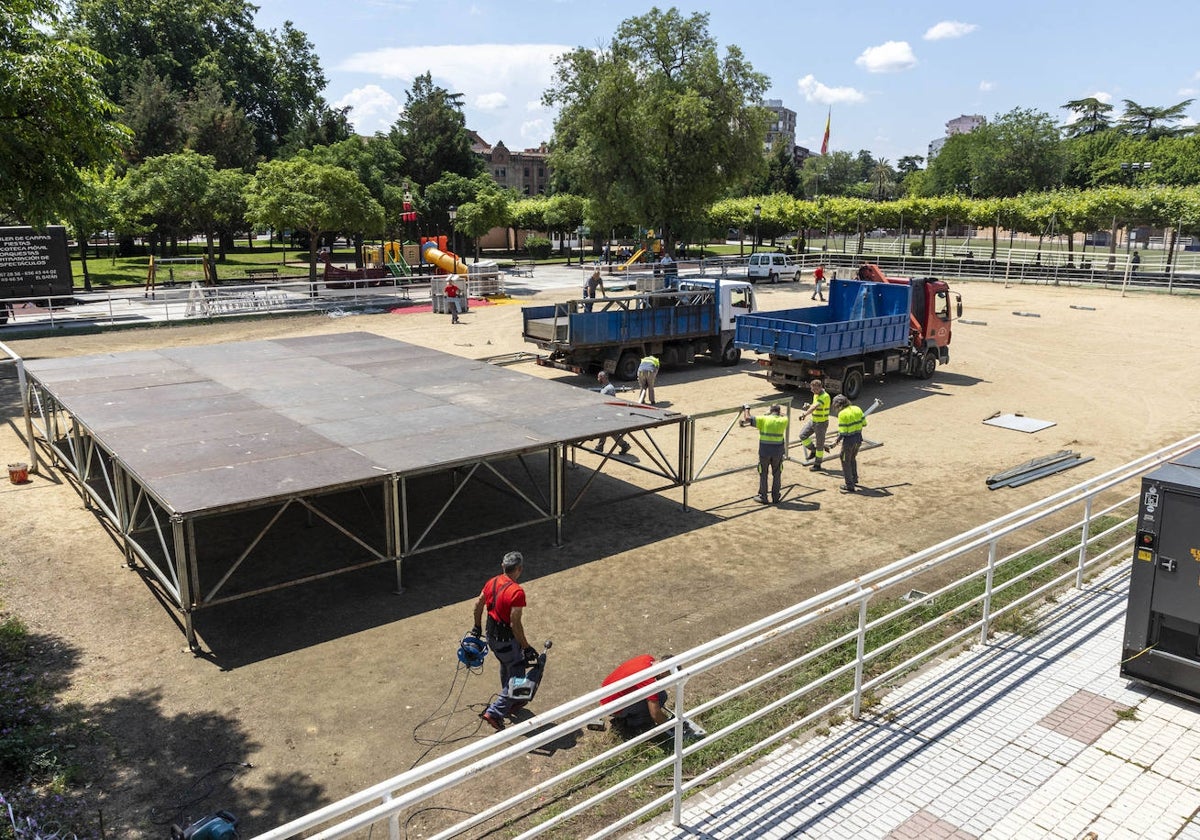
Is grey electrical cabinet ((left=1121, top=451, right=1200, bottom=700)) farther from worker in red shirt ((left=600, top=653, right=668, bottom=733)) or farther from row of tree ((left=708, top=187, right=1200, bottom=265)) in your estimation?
row of tree ((left=708, top=187, right=1200, bottom=265))

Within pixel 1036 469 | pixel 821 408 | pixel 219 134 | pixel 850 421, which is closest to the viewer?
pixel 850 421

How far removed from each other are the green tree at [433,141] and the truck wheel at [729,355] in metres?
45.6

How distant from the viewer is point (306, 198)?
38.6 metres

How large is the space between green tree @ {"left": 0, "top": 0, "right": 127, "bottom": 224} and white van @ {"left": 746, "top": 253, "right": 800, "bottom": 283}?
39.1m

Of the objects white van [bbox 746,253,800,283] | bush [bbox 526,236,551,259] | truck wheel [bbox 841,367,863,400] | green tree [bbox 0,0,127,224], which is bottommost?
truck wheel [bbox 841,367,863,400]

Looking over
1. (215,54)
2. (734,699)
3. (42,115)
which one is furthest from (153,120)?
(734,699)

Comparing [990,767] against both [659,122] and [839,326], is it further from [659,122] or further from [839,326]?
[659,122]

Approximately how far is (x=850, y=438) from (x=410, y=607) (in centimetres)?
774

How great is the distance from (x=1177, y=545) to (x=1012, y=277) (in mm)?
47158

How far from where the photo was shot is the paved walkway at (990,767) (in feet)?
19.9

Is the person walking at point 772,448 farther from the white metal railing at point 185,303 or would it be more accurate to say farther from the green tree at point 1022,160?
the green tree at point 1022,160

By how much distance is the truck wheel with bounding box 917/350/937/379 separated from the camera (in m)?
24.0

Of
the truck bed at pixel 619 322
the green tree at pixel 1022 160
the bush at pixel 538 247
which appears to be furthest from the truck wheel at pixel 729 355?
the green tree at pixel 1022 160

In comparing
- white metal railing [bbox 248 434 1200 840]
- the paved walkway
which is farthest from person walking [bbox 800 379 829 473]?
the paved walkway
